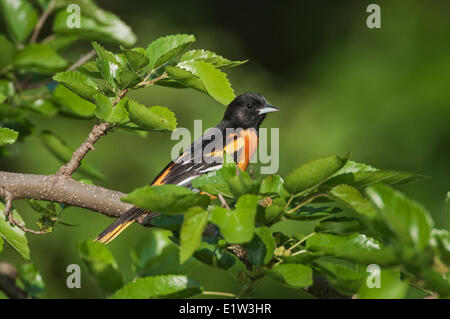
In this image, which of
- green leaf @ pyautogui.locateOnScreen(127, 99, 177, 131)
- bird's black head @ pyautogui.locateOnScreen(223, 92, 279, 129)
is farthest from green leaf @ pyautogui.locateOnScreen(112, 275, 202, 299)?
bird's black head @ pyautogui.locateOnScreen(223, 92, 279, 129)

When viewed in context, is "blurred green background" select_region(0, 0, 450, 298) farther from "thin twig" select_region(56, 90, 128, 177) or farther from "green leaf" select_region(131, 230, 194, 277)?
"green leaf" select_region(131, 230, 194, 277)

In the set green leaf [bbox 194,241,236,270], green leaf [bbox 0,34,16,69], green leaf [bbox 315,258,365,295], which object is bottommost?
green leaf [bbox 315,258,365,295]

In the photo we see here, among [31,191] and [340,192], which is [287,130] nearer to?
[31,191]

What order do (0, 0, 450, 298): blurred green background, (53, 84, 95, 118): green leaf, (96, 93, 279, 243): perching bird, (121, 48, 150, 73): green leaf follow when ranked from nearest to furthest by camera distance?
(121, 48, 150, 73): green leaf
(53, 84, 95, 118): green leaf
(96, 93, 279, 243): perching bird
(0, 0, 450, 298): blurred green background

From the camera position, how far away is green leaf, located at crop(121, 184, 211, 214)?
56.2 inches

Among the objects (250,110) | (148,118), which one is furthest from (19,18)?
(250,110)

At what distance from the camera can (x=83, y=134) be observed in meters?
6.35

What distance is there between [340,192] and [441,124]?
16.3 ft

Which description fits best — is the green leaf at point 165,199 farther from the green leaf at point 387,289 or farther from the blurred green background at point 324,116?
the blurred green background at point 324,116

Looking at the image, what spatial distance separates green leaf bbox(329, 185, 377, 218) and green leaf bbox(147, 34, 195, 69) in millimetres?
817

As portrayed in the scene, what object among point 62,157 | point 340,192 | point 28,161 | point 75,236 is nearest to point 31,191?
point 62,157

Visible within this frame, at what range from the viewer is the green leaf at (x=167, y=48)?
2.08 m

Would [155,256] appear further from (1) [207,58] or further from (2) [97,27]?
(1) [207,58]

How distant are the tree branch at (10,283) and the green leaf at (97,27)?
0.66 metres
